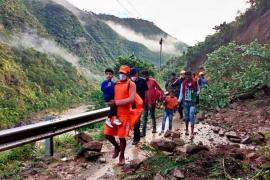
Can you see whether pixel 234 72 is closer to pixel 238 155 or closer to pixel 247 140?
pixel 247 140

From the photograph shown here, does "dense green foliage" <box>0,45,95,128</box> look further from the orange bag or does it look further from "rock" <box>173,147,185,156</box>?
"rock" <box>173,147,185,156</box>

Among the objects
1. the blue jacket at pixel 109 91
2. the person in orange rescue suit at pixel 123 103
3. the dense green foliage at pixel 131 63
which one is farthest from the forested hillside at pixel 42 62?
the person in orange rescue suit at pixel 123 103

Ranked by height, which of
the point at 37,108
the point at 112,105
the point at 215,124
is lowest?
the point at 37,108

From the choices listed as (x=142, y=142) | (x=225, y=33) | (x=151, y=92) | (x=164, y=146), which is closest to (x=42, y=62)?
(x=225, y=33)

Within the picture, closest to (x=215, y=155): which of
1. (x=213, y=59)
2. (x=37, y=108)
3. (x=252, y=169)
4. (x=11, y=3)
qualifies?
(x=252, y=169)

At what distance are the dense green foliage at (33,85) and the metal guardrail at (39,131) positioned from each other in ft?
87.1

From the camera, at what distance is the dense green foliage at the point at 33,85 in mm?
43594

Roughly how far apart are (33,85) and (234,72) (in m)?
40.7

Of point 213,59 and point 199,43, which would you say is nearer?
point 213,59

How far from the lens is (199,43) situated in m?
Result: 42.6

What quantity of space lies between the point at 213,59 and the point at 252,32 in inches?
667

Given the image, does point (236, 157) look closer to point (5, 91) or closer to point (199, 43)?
point (199, 43)

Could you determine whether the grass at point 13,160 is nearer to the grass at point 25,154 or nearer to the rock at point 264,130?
the grass at point 25,154

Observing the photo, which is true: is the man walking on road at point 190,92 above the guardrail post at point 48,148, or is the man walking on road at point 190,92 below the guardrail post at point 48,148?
above
